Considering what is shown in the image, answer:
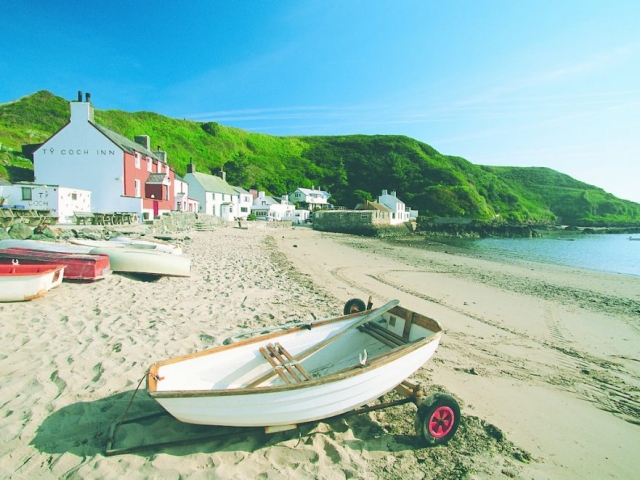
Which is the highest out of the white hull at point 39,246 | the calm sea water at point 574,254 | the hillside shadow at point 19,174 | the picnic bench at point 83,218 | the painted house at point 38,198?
the hillside shadow at point 19,174

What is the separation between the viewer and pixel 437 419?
3.90m

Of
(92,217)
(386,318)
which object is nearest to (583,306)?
(386,318)

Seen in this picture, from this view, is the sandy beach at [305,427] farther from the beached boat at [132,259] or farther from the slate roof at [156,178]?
the slate roof at [156,178]

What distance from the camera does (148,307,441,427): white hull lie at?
328 centimetres

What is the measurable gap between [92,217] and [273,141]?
11351cm

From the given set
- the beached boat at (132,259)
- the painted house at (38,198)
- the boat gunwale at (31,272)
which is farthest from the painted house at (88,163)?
the boat gunwale at (31,272)

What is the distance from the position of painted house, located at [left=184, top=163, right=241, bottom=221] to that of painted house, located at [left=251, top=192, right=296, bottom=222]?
6.28m

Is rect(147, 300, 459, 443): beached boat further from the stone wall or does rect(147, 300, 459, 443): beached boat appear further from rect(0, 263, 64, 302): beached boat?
the stone wall

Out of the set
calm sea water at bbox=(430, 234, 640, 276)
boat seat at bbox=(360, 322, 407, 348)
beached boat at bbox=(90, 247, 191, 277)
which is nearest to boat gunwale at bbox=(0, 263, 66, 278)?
beached boat at bbox=(90, 247, 191, 277)

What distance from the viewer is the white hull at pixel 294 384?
328 cm

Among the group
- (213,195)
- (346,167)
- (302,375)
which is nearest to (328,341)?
(302,375)

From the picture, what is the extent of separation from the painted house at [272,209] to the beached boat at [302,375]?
57.8 m

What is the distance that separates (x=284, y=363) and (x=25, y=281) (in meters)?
6.85

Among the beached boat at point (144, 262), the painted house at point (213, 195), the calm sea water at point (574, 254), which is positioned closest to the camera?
the beached boat at point (144, 262)
